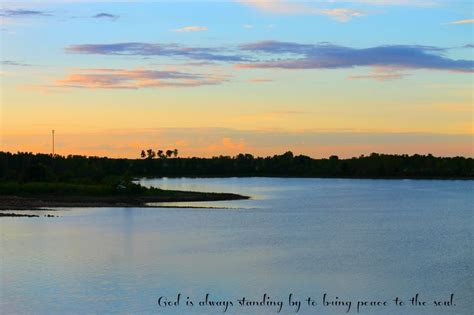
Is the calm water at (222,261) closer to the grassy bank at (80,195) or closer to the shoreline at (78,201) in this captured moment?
the shoreline at (78,201)

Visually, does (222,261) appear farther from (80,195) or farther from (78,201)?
(80,195)

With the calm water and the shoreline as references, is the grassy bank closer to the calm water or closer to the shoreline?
the shoreline

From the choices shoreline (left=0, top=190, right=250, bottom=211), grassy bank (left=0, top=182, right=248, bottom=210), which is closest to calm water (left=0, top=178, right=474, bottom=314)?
shoreline (left=0, top=190, right=250, bottom=211)

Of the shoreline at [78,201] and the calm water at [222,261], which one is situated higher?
the shoreline at [78,201]

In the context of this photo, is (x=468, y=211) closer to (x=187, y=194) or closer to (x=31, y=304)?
(x=187, y=194)

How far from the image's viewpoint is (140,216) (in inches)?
3083

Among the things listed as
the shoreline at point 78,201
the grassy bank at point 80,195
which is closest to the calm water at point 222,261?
the shoreline at point 78,201

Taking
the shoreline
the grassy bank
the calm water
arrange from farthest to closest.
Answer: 1. the grassy bank
2. the shoreline
3. the calm water

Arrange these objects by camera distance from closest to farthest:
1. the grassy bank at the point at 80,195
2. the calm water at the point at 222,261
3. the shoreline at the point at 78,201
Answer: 1. the calm water at the point at 222,261
2. the shoreline at the point at 78,201
3. the grassy bank at the point at 80,195

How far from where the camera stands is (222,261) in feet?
146

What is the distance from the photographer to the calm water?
33125 millimetres

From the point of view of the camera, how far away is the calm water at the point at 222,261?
1304 inches

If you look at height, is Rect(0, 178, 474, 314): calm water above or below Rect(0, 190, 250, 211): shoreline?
below

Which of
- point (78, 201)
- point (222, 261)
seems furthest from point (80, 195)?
point (222, 261)
